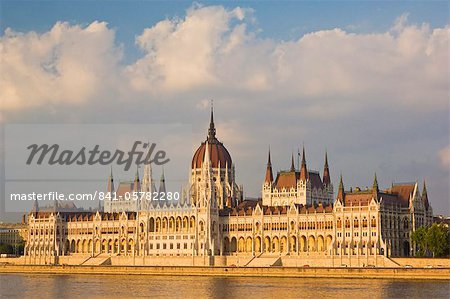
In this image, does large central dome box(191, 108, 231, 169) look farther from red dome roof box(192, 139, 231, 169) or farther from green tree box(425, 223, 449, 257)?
green tree box(425, 223, 449, 257)

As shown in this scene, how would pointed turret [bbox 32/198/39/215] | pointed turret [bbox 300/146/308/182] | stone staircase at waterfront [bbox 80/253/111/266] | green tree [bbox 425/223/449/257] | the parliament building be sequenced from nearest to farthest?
1. green tree [bbox 425/223/449/257]
2. the parliament building
3. stone staircase at waterfront [bbox 80/253/111/266]
4. pointed turret [bbox 300/146/308/182]
5. pointed turret [bbox 32/198/39/215]

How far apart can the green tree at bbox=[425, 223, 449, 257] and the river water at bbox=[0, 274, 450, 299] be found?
618 inches

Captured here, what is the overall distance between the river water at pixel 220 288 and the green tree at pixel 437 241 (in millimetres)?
15693

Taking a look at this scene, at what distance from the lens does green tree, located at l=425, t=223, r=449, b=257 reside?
122 meters

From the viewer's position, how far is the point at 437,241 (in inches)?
4823

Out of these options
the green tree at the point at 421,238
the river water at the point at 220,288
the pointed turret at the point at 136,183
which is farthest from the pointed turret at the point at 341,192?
the pointed turret at the point at 136,183

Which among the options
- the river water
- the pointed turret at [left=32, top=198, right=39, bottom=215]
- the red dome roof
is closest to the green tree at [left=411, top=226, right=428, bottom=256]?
the river water

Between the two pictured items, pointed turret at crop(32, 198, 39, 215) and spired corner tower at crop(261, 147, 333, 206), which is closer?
spired corner tower at crop(261, 147, 333, 206)

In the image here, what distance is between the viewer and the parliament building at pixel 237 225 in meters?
133

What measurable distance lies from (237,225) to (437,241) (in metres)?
37.8

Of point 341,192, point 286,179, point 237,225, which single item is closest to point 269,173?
point 286,179

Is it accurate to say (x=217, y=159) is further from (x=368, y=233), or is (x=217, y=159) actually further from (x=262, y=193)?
(x=368, y=233)

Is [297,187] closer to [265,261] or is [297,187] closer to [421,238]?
[265,261]

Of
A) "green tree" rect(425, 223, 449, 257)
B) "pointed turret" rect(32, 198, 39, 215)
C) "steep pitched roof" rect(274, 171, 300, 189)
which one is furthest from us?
"pointed turret" rect(32, 198, 39, 215)
